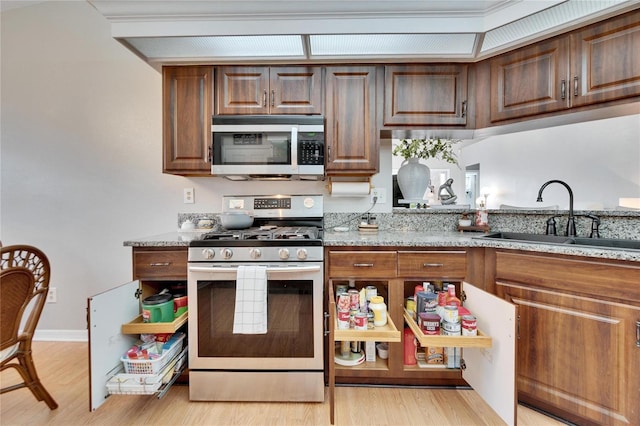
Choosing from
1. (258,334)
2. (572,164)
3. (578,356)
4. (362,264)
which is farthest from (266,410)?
(572,164)

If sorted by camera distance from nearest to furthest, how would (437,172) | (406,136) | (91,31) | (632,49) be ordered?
(632,49)
(406,136)
(91,31)
(437,172)

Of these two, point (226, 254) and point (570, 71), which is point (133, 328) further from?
point (570, 71)

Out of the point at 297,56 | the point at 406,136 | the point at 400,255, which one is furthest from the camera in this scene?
the point at 406,136

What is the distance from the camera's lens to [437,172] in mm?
5094

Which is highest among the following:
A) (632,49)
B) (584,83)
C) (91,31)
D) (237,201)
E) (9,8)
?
(9,8)

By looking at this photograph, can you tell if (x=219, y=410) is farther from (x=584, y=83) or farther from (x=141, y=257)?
(x=584, y=83)

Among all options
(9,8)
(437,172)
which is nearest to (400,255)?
(9,8)

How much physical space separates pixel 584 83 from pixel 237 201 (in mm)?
2225

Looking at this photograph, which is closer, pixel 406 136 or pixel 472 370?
pixel 472 370

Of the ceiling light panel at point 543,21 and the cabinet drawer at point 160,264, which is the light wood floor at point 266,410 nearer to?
the cabinet drawer at point 160,264

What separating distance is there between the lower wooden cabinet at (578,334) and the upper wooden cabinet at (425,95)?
3.12ft

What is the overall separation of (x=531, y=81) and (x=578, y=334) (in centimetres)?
138

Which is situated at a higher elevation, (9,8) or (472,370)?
(9,8)

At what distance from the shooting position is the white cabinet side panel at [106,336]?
1.24 metres
